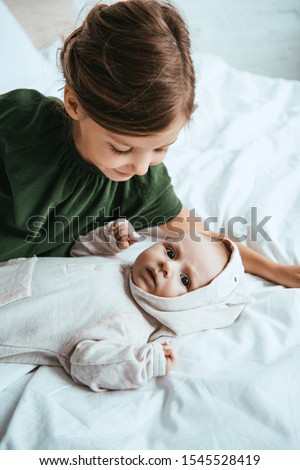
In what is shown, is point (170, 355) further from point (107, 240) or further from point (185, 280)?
point (107, 240)

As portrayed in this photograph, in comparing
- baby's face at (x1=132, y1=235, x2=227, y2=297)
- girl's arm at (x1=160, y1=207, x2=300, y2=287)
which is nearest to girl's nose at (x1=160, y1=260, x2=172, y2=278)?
A: baby's face at (x1=132, y1=235, x2=227, y2=297)

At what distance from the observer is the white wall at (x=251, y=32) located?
88.8 inches

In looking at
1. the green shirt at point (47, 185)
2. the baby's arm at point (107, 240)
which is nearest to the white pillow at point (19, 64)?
the green shirt at point (47, 185)

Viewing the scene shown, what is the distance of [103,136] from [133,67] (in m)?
0.14

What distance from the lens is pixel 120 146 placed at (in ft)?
2.76

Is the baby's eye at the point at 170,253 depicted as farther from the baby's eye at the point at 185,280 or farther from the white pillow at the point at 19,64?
the white pillow at the point at 19,64

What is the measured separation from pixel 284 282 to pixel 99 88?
24.7 inches

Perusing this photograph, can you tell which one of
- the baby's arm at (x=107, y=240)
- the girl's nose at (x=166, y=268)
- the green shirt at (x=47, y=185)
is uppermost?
the green shirt at (x=47, y=185)

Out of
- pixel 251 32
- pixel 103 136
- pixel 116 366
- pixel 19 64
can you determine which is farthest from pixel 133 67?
pixel 251 32

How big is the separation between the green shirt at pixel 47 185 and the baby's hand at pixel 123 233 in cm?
6

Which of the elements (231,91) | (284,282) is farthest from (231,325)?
(231,91)

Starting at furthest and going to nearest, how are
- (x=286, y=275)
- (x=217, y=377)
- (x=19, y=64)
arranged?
(x=19, y=64) → (x=286, y=275) → (x=217, y=377)

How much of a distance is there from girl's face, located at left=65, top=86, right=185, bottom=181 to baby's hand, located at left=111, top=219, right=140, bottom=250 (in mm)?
223
